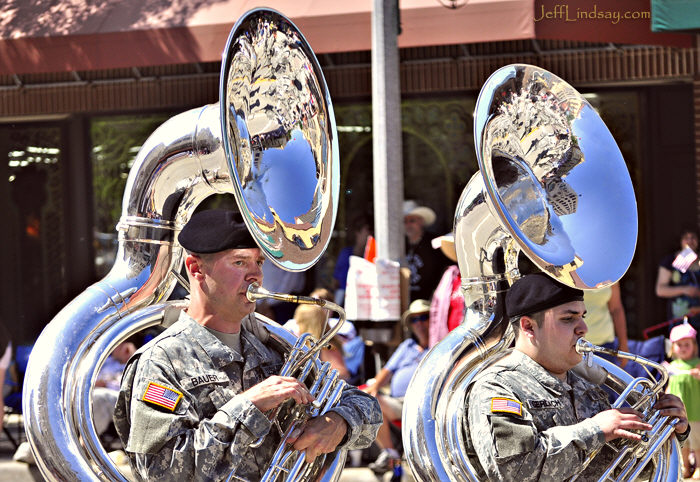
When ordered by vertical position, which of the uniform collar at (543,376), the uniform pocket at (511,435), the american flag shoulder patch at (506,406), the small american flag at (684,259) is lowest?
the uniform pocket at (511,435)

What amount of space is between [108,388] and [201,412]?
4.19 metres

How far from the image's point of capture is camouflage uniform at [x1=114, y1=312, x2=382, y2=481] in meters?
3.20

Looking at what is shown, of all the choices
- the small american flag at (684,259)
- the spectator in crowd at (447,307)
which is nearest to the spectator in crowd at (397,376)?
the spectator in crowd at (447,307)

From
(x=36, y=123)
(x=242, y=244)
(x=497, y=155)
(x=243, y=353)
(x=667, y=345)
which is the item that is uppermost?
(x=36, y=123)

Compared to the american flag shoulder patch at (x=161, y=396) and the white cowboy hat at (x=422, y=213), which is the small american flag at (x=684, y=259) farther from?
Answer: the american flag shoulder patch at (x=161, y=396)

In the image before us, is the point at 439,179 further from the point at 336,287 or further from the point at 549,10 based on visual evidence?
the point at 549,10

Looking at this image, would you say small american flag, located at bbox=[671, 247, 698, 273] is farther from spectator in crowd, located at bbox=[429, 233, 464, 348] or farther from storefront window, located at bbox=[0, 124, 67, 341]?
storefront window, located at bbox=[0, 124, 67, 341]

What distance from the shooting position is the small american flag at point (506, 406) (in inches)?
138

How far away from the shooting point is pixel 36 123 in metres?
10.3

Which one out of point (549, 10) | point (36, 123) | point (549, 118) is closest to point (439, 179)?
point (549, 10)

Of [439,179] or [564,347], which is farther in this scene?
[439,179]

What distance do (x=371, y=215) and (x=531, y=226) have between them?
5.58 meters

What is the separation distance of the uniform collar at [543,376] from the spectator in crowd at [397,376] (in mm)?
3047

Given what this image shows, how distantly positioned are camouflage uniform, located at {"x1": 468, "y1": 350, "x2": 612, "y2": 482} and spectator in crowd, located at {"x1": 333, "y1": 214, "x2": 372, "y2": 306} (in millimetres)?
4924
